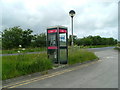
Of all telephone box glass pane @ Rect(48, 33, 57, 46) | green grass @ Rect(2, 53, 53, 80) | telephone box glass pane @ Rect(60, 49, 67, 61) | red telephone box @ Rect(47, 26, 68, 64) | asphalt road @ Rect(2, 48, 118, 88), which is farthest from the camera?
telephone box glass pane @ Rect(48, 33, 57, 46)

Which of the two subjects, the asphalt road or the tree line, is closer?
the asphalt road

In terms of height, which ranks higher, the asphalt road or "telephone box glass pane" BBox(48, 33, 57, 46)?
"telephone box glass pane" BBox(48, 33, 57, 46)

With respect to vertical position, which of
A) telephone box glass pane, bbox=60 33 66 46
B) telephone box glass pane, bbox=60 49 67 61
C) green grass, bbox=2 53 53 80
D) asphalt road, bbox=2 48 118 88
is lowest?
asphalt road, bbox=2 48 118 88

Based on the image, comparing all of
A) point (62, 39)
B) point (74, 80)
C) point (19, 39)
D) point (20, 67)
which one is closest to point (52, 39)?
point (62, 39)

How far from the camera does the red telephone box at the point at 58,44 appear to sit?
936 centimetres

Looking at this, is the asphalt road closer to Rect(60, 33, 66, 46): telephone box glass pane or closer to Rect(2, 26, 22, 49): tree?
Rect(60, 33, 66, 46): telephone box glass pane

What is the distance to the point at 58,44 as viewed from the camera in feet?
30.4

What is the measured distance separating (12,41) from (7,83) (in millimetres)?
28265

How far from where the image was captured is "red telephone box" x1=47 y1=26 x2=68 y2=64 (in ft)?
30.7

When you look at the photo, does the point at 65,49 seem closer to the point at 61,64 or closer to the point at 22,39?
the point at 61,64

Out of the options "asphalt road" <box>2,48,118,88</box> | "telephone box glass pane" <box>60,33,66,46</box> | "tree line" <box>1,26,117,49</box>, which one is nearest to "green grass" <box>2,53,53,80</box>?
"asphalt road" <box>2,48,118,88</box>

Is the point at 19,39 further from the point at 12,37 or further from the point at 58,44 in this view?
the point at 58,44

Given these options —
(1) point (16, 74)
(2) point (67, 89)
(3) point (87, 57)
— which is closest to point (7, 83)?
(1) point (16, 74)

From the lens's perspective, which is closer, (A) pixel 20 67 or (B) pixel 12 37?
(A) pixel 20 67
